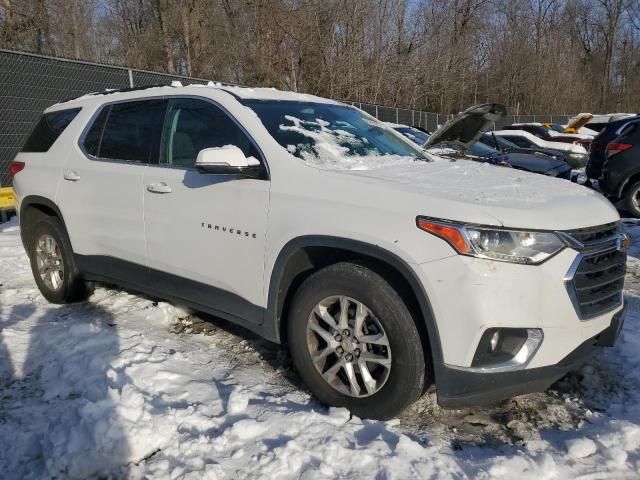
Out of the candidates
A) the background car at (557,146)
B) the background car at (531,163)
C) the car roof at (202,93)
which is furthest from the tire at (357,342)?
the background car at (557,146)

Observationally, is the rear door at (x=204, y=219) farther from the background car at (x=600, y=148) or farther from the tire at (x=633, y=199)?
the background car at (x=600, y=148)

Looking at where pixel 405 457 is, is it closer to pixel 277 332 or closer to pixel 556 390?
pixel 277 332

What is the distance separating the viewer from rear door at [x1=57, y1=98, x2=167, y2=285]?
3867 millimetres

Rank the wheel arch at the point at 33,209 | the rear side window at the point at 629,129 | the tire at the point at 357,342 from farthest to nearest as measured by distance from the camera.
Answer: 1. the rear side window at the point at 629,129
2. the wheel arch at the point at 33,209
3. the tire at the point at 357,342

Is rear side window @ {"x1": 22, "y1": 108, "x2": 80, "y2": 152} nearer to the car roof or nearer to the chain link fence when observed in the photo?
the car roof

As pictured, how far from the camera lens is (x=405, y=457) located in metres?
2.53

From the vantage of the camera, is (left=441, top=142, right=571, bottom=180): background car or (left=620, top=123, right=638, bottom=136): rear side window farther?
(left=441, top=142, right=571, bottom=180): background car

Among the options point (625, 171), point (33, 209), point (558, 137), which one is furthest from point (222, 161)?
point (558, 137)

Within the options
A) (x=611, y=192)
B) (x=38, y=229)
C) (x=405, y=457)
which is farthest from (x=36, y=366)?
(x=611, y=192)

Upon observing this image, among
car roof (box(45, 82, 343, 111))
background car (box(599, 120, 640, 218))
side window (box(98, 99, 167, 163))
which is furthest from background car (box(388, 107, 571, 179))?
side window (box(98, 99, 167, 163))

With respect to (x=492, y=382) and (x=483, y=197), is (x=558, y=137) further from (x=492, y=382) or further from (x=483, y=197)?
(x=492, y=382)

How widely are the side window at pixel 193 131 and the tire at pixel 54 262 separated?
1486 millimetres

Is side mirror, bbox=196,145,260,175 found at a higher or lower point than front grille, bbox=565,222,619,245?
higher

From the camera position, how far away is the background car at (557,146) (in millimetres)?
15414
